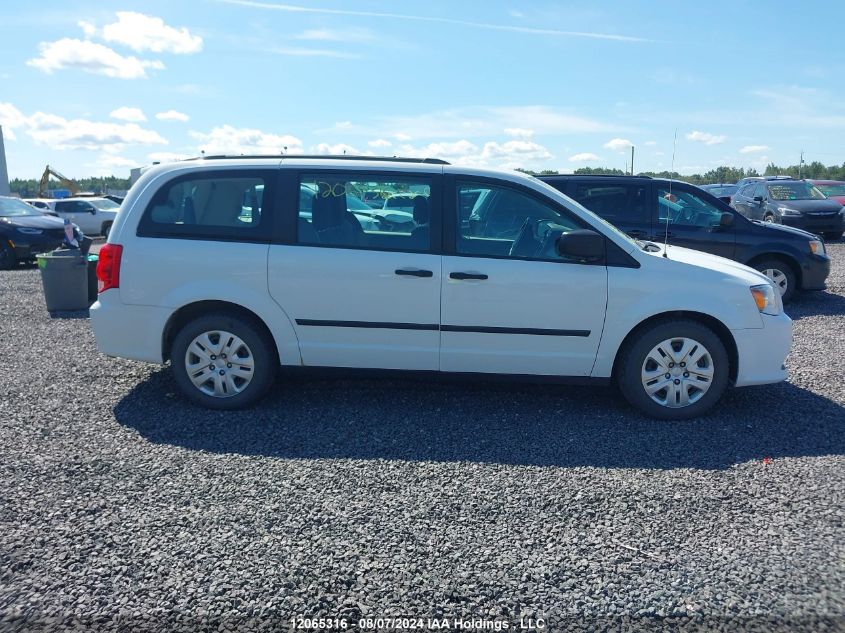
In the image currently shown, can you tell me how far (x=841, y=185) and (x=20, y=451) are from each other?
25653mm

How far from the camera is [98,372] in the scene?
21.1 feet

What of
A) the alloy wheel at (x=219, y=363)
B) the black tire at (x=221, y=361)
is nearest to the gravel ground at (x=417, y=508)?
the black tire at (x=221, y=361)

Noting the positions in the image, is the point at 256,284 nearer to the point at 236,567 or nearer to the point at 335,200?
the point at 335,200

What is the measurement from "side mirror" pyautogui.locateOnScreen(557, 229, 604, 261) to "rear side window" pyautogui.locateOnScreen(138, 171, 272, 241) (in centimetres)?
226

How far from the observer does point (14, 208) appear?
15.6 metres

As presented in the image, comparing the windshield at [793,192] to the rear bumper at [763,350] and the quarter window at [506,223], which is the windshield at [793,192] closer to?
the rear bumper at [763,350]

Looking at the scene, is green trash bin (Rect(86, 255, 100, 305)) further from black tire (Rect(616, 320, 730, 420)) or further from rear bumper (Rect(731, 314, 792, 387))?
rear bumper (Rect(731, 314, 792, 387))

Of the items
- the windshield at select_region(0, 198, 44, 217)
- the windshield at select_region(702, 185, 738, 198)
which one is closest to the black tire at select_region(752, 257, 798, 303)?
the windshield at select_region(0, 198, 44, 217)

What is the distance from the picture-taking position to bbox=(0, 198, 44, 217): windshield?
50.1 ft

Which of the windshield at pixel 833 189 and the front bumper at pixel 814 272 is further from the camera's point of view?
the windshield at pixel 833 189

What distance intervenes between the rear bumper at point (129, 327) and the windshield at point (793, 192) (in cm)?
1824

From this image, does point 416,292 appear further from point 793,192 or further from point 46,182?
point 46,182

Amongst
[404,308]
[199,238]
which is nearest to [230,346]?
[199,238]

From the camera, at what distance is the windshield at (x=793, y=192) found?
752 inches
